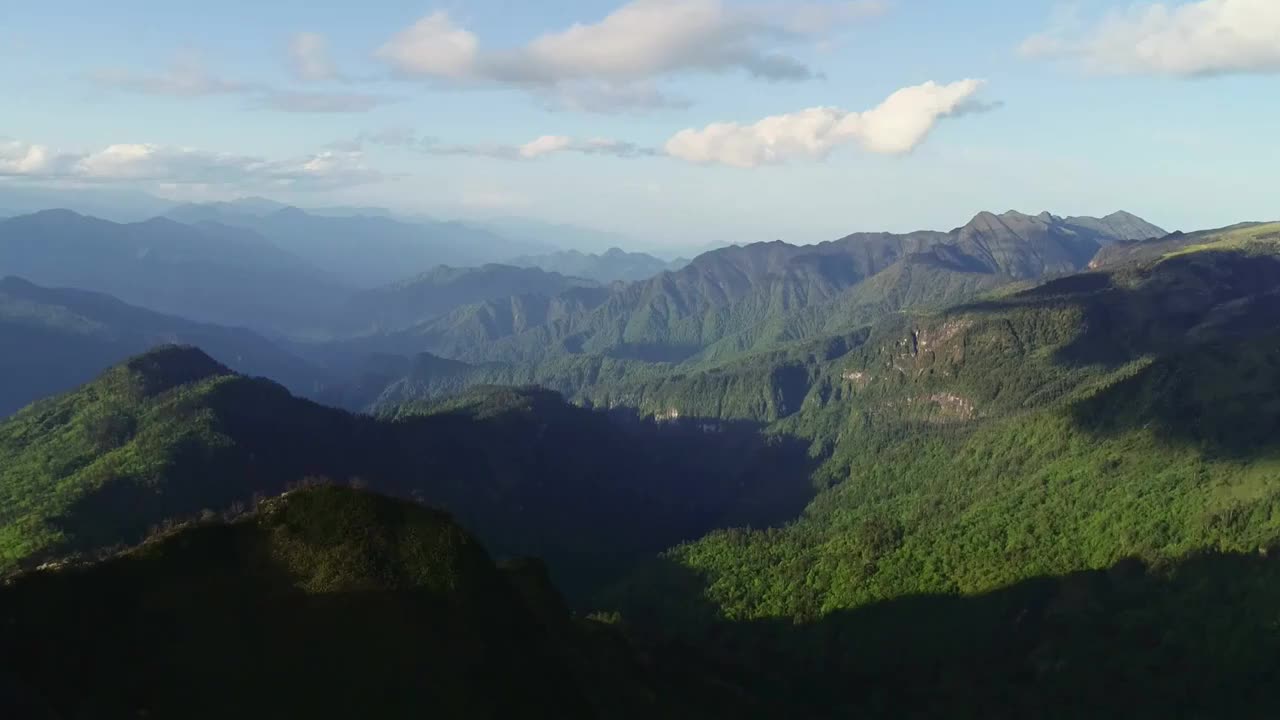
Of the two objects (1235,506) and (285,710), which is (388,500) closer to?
(285,710)

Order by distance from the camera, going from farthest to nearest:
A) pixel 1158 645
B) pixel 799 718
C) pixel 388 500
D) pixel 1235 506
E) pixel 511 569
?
pixel 1235 506, pixel 1158 645, pixel 799 718, pixel 511 569, pixel 388 500

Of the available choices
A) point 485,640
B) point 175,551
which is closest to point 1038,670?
point 485,640

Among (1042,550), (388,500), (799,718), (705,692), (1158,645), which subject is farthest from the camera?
(1042,550)

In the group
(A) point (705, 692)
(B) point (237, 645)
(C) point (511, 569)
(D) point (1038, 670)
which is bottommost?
(D) point (1038, 670)

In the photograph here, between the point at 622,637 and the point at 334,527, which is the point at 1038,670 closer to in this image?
the point at 622,637

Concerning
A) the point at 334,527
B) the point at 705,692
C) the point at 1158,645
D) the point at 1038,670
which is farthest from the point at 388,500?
the point at 1158,645

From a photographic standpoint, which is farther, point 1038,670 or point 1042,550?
point 1042,550

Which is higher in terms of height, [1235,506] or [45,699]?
[45,699]
